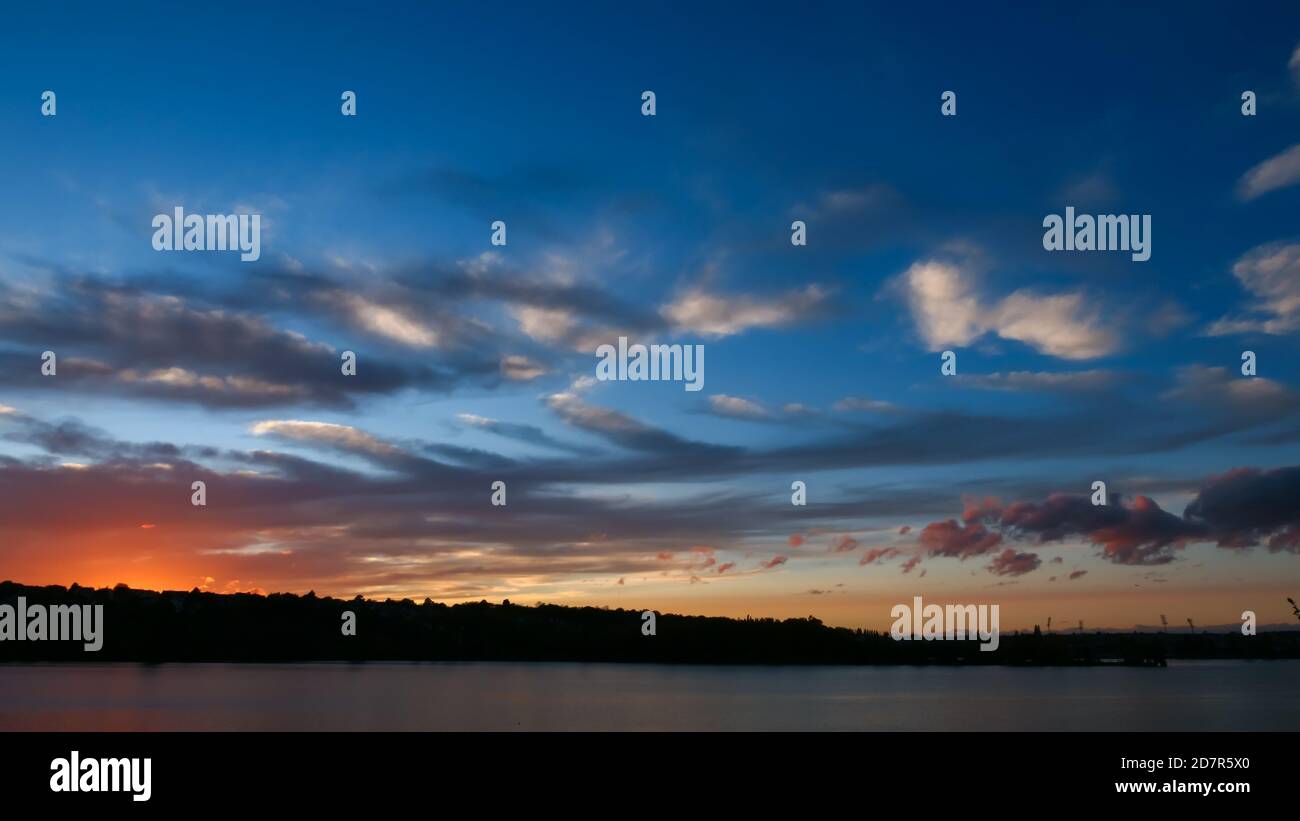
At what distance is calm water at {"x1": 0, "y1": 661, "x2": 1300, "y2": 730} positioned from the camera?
10544 centimetres

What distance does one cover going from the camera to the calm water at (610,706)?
346ft

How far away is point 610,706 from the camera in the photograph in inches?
5241

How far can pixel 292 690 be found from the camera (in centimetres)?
15975
